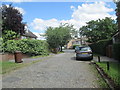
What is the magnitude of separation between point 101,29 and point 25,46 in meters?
23.8

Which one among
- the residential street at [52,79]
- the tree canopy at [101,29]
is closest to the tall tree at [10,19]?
the residential street at [52,79]

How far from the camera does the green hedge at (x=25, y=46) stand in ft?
58.2

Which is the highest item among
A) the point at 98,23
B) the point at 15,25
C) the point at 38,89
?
the point at 98,23

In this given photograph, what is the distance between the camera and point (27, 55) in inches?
739

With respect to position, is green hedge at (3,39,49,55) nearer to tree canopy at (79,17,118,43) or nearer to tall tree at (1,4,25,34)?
tall tree at (1,4,25,34)

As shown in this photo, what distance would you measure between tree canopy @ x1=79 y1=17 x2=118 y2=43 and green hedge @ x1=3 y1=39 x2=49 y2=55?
1971 cm

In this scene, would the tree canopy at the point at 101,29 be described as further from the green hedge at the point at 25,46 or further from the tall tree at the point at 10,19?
the tall tree at the point at 10,19

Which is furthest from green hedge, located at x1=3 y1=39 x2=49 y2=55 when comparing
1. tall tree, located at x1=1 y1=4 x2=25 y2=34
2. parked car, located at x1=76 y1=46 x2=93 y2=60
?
parked car, located at x1=76 y1=46 x2=93 y2=60

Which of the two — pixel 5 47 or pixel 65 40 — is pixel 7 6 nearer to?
pixel 5 47

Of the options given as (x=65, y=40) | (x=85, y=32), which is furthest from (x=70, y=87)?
(x=85, y=32)

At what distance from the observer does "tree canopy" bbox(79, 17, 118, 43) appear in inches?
1301

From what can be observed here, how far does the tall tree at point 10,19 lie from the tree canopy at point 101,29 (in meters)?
20.7

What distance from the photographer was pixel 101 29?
1389 inches

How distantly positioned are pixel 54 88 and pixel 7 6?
23424 millimetres
